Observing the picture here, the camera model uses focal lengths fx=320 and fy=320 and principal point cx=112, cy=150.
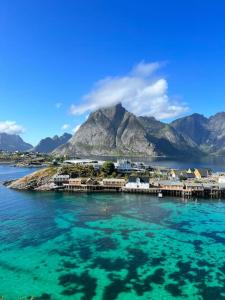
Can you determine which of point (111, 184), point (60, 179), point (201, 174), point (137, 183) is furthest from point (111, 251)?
point (201, 174)

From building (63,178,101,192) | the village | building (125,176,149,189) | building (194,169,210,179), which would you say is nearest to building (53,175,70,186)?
the village

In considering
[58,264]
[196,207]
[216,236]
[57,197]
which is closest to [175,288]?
Result: [58,264]

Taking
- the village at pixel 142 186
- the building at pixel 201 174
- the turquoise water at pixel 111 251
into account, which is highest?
the building at pixel 201 174

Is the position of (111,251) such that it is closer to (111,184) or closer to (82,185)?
(111,184)

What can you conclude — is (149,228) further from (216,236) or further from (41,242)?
(41,242)

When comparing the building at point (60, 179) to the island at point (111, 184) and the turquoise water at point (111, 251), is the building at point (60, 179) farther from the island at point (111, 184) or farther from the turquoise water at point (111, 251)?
the turquoise water at point (111, 251)

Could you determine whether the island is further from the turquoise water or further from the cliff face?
the turquoise water

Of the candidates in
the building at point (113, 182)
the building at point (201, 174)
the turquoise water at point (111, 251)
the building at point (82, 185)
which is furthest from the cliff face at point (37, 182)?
the building at point (201, 174)

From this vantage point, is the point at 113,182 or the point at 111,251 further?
the point at 113,182
